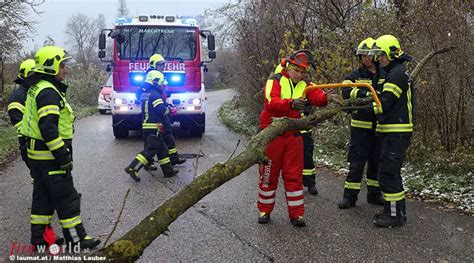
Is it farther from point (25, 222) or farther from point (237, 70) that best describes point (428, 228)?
point (237, 70)

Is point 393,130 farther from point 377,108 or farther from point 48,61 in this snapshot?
point 48,61

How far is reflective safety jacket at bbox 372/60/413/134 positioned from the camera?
→ 5.15 metres

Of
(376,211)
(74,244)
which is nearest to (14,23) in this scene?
(74,244)

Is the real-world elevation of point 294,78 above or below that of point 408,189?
above

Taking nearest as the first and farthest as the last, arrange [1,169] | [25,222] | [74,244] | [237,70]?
[74,244], [25,222], [1,169], [237,70]

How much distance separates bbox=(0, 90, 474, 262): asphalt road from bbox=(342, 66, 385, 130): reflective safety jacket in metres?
1.13

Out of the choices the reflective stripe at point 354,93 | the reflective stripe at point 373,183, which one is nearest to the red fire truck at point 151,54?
the reflective stripe at point 354,93

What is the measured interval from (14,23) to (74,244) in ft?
40.4

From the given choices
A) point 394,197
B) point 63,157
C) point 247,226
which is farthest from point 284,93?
point 63,157

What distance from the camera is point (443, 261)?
424 centimetres

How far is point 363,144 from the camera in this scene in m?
6.00

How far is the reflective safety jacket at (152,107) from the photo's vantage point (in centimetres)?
791

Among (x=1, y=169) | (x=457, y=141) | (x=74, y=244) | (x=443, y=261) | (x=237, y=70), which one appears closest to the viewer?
(x=443, y=261)

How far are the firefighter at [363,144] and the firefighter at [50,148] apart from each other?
10.9 ft
